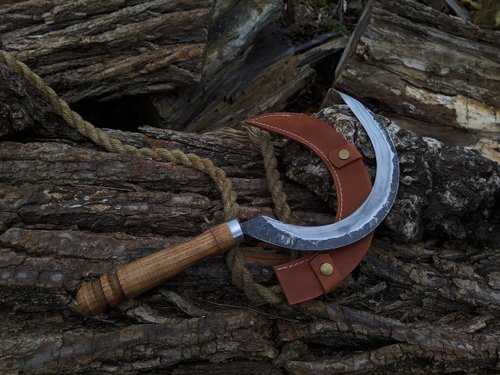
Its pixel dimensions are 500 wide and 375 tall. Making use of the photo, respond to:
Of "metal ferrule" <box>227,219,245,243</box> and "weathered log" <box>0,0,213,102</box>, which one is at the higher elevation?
"weathered log" <box>0,0,213,102</box>

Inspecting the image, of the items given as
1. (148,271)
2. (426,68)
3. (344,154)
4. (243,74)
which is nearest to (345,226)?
(344,154)

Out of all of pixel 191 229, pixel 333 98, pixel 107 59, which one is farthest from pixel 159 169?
pixel 333 98

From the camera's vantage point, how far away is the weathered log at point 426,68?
2934mm

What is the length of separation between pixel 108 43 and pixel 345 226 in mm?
1845

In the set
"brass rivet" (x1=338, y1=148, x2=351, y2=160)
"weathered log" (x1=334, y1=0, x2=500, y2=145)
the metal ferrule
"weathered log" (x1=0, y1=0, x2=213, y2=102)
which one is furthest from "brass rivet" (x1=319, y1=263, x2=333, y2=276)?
"weathered log" (x1=0, y1=0, x2=213, y2=102)

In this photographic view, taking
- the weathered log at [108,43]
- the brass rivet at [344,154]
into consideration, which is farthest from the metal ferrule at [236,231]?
the weathered log at [108,43]

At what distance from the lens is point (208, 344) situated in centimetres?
192

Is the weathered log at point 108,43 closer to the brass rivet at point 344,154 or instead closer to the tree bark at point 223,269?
the tree bark at point 223,269

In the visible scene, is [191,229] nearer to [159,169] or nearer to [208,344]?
[159,169]

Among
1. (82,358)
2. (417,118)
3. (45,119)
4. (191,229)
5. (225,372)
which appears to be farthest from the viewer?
(417,118)

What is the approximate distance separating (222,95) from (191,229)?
5.70 feet

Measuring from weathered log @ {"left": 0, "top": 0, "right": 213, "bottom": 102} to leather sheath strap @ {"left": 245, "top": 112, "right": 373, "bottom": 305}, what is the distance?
1001 millimetres

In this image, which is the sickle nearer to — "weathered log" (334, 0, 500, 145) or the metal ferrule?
the metal ferrule

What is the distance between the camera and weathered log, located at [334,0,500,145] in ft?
9.63
